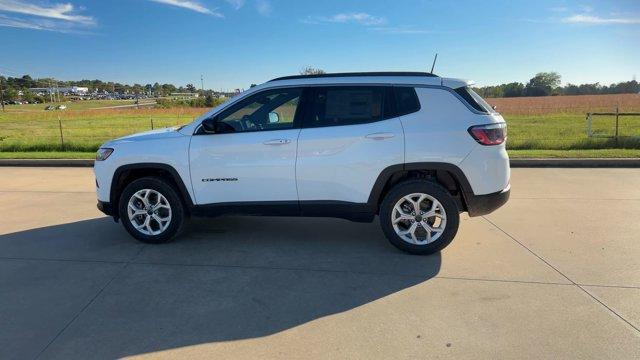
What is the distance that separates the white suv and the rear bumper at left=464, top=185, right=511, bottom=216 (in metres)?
0.01

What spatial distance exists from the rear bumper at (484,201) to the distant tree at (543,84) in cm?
7786

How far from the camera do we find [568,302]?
3.66 meters

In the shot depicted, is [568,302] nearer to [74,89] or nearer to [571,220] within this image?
[571,220]

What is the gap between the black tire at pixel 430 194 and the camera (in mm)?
4621

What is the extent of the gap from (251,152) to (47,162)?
8.62 metres

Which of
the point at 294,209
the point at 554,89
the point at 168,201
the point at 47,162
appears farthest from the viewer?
the point at 554,89

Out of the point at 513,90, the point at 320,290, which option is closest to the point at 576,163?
the point at 320,290

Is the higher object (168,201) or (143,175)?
(143,175)

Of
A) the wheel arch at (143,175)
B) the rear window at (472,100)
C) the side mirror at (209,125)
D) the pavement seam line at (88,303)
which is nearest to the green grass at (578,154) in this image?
the rear window at (472,100)

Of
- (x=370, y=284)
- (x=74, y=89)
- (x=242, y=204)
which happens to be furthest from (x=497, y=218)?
(x=74, y=89)

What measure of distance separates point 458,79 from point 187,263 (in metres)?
3.33

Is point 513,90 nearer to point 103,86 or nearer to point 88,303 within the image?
point 88,303

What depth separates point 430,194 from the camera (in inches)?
183

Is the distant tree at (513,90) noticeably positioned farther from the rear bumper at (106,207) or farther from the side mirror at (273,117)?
the rear bumper at (106,207)
